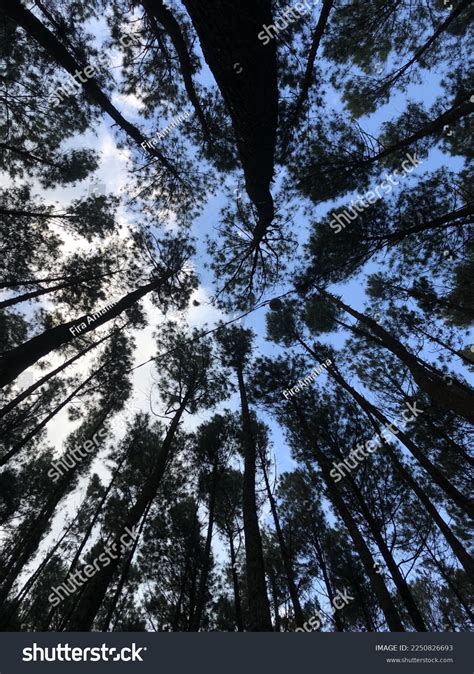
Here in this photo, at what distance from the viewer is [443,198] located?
684 cm

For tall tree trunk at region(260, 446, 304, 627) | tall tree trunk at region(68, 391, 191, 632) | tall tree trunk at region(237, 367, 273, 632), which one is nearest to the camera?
tall tree trunk at region(68, 391, 191, 632)

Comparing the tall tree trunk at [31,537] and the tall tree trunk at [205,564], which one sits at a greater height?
the tall tree trunk at [31,537]

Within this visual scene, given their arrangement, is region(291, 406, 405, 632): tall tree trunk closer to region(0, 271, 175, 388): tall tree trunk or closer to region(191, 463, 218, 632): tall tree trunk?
region(191, 463, 218, 632): tall tree trunk

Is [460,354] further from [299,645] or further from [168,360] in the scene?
[168,360]

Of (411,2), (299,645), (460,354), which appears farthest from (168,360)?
(411,2)

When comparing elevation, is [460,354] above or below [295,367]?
below

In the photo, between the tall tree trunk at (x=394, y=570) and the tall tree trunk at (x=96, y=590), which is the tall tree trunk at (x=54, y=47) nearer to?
the tall tree trunk at (x=96, y=590)

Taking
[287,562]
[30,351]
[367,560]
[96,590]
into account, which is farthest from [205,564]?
[30,351]

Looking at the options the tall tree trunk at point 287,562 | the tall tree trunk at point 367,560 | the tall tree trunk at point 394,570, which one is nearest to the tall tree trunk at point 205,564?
the tall tree trunk at point 287,562

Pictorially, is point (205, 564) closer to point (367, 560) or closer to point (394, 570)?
point (367, 560)

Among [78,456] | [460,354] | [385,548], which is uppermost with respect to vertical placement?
[78,456]

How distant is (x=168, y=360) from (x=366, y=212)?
354 inches

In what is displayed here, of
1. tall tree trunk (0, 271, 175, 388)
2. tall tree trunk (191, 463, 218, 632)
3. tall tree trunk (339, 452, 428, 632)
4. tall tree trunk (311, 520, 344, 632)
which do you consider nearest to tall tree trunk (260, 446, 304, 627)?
tall tree trunk (311, 520, 344, 632)

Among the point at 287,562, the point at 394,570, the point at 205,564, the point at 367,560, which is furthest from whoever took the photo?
the point at 287,562
